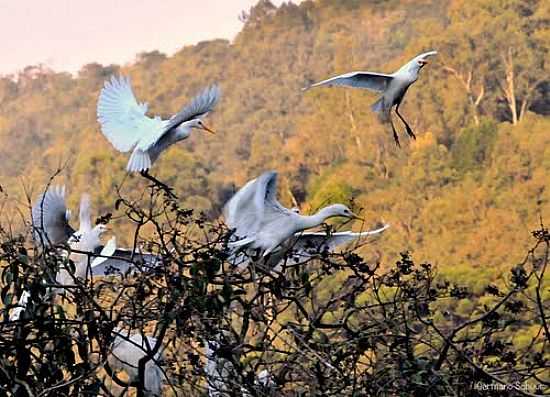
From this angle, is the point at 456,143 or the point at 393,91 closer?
the point at 393,91

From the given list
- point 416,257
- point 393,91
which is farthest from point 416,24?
point 393,91

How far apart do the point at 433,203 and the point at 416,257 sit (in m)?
1.95

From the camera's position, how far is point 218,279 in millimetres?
3328

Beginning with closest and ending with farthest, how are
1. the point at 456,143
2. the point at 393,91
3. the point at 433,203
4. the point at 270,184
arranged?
the point at 270,184
the point at 393,91
the point at 433,203
the point at 456,143

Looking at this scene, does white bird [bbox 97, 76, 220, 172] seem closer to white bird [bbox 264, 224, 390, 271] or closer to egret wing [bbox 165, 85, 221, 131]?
egret wing [bbox 165, 85, 221, 131]

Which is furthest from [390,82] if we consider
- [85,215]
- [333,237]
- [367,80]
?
[85,215]

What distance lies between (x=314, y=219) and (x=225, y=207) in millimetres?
349

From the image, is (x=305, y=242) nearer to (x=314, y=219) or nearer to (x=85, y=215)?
(x=314, y=219)

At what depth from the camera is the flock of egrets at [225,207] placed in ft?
14.2

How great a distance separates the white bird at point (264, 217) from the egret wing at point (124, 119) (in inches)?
18.0

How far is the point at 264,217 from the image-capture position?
4.50 m

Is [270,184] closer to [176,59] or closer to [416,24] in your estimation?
[416,24]

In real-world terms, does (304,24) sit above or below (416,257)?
above

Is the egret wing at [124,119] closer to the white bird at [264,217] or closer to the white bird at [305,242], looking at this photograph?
the white bird at [264,217]
